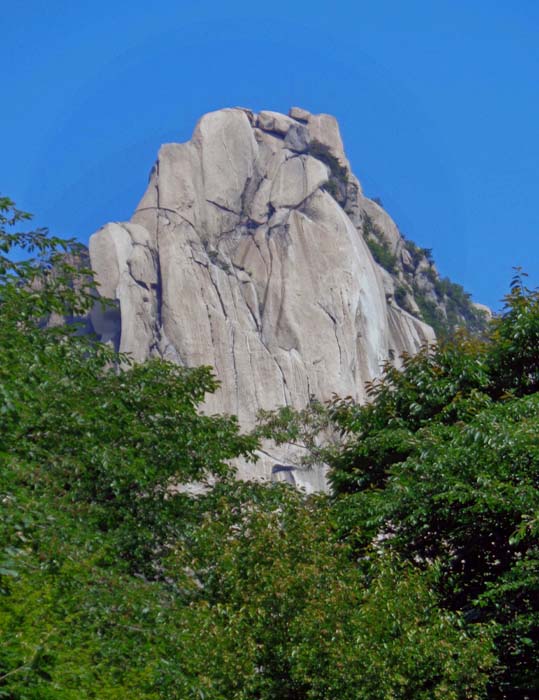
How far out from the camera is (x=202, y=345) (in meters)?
67.8

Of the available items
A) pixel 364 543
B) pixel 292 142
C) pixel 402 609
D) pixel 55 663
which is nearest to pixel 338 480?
pixel 364 543

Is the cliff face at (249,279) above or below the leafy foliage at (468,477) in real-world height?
above

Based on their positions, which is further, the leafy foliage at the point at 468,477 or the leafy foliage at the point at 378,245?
the leafy foliage at the point at 378,245

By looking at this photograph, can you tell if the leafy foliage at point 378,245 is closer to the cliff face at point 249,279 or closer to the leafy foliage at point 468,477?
the cliff face at point 249,279

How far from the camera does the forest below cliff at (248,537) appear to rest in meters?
8.70

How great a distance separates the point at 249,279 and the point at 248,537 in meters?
60.5

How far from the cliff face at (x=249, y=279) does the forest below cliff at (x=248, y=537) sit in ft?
149

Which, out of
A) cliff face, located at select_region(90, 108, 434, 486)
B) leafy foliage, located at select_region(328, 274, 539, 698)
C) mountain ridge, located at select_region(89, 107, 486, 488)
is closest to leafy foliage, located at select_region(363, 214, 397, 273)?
mountain ridge, located at select_region(89, 107, 486, 488)

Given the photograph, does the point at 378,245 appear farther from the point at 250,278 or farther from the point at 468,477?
the point at 468,477

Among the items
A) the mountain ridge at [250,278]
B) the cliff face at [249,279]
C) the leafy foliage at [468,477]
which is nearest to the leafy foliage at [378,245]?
the mountain ridge at [250,278]

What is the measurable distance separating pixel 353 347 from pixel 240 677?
199 ft

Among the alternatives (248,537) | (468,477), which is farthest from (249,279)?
(248,537)

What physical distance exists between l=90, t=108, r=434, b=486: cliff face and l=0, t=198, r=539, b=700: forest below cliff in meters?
45.4

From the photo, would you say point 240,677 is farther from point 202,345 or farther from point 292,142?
point 292,142
